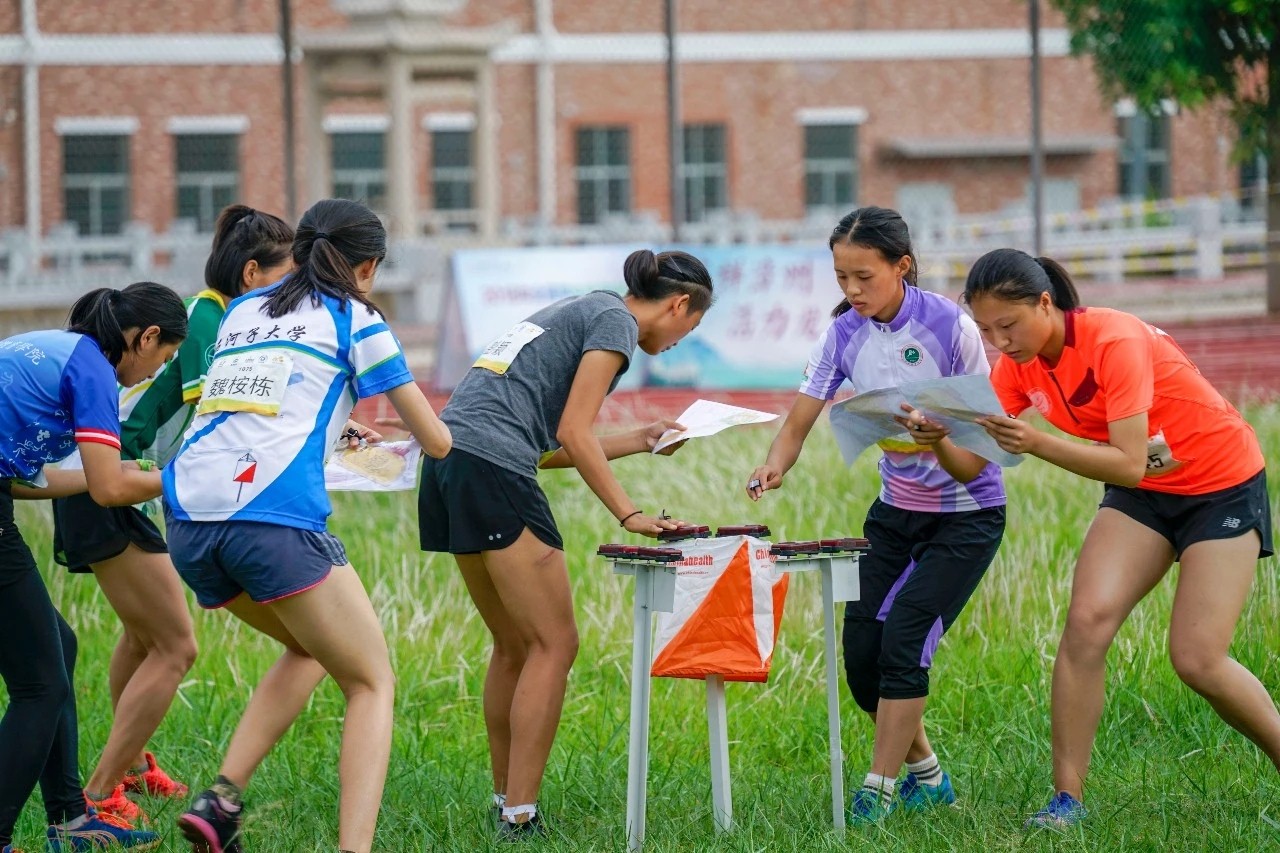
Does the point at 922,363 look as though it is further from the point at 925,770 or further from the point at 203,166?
the point at 203,166

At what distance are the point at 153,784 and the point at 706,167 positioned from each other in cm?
2416

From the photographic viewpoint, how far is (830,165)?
97.0 ft

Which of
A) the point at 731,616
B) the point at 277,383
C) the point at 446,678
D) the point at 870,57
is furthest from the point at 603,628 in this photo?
the point at 870,57

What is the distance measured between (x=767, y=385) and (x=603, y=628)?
662 cm

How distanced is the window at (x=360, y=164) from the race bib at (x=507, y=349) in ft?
74.5

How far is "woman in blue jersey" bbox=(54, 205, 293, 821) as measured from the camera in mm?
4832

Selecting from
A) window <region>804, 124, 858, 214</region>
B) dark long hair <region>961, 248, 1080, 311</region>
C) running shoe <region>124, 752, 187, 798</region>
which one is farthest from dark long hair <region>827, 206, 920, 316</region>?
window <region>804, 124, 858, 214</region>

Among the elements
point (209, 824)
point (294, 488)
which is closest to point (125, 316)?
point (294, 488)

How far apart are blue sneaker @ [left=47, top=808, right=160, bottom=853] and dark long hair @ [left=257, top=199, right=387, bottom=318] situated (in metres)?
1.59

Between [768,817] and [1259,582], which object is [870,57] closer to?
[1259,582]

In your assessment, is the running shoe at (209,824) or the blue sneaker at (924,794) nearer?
the running shoe at (209,824)

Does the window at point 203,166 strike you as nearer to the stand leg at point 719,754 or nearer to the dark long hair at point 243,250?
the dark long hair at point 243,250

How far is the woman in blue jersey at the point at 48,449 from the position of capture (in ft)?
13.9

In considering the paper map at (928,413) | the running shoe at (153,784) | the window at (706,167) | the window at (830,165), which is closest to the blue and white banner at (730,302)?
the running shoe at (153,784)
